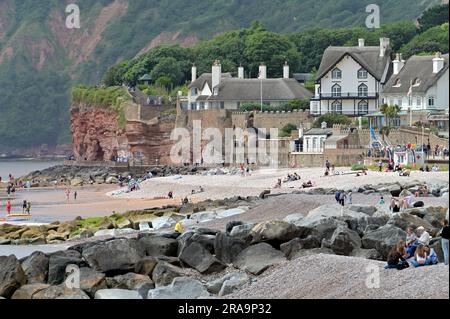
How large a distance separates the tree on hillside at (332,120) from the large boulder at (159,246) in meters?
51.0

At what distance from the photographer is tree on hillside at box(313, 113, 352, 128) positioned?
8391 cm

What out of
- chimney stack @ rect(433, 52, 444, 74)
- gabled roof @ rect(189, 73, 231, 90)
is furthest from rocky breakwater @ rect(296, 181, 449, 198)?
gabled roof @ rect(189, 73, 231, 90)

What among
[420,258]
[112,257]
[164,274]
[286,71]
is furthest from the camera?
[286,71]

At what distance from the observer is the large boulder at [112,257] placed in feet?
101

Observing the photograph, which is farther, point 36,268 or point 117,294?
point 36,268

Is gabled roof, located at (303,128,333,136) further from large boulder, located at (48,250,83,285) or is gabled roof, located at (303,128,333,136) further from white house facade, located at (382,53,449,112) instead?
large boulder, located at (48,250,83,285)

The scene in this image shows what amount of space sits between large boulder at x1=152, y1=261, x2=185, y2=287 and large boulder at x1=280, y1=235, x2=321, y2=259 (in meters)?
2.49

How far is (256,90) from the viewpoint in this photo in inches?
3841

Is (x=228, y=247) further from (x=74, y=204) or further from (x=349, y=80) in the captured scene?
(x=349, y=80)

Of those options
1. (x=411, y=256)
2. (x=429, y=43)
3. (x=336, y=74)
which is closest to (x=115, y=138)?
(x=336, y=74)

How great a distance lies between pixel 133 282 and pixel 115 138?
260ft
